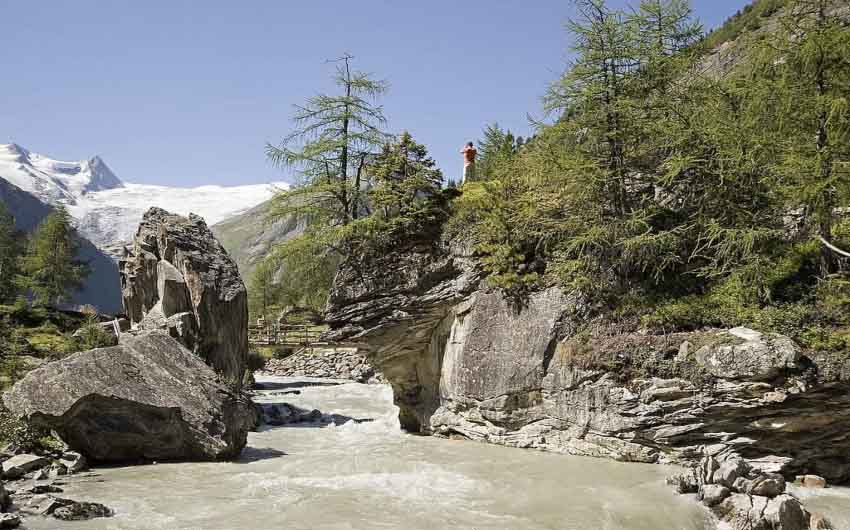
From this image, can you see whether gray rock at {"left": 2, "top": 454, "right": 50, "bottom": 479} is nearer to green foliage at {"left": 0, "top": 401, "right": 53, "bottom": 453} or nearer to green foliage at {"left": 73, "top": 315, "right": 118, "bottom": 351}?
green foliage at {"left": 0, "top": 401, "right": 53, "bottom": 453}

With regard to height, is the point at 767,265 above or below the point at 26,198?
below

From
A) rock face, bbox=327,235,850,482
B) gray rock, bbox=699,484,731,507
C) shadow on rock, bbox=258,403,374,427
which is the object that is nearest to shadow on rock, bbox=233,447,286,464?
rock face, bbox=327,235,850,482

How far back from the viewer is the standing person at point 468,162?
69.7ft

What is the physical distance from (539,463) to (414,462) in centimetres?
302

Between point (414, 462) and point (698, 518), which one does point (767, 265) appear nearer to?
point (698, 518)

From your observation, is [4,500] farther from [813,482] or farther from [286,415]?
[813,482]

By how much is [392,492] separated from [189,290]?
13471 mm

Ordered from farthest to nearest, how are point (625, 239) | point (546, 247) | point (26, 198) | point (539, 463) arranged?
point (26, 198) < point (546, 247) < point (625, 239) < point (539, 463)

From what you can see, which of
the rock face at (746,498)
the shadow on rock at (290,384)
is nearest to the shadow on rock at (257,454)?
the rock face at (746,498)

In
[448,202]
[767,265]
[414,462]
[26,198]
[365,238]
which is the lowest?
[414,462]

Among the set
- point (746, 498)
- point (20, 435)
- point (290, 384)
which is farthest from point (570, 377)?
point (290, 384)

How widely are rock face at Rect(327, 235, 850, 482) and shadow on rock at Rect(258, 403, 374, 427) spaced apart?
365 centimetres

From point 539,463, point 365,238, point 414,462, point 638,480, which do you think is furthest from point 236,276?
point 638,480

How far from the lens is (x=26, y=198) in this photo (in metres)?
183
